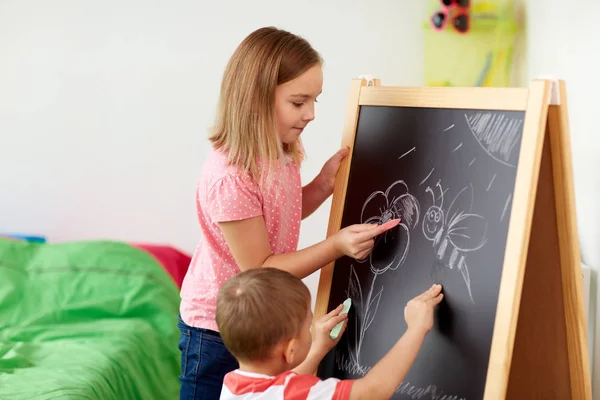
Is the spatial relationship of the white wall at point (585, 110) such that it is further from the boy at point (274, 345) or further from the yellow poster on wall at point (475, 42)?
the boy at point (274, 345)

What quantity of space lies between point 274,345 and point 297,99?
0.60 meters

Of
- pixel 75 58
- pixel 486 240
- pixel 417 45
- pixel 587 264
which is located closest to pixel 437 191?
pixel 486 240

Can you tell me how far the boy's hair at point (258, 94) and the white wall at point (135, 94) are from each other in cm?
147

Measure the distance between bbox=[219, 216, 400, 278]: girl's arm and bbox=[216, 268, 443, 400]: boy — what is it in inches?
9.4

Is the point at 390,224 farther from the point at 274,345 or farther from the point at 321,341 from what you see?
the point at 274,345

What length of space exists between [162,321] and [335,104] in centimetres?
112

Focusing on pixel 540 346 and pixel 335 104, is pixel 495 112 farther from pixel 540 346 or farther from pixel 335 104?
pixel 335 104

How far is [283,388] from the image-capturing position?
1391 mm

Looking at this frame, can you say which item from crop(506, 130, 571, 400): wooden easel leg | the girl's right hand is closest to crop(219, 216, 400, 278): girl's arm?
the girl's right hand

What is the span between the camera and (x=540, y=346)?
157cm

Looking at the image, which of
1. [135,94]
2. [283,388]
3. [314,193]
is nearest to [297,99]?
[314,193]

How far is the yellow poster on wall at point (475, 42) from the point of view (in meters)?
2.83

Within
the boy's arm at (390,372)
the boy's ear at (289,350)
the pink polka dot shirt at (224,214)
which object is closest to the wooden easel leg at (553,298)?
the boy's arm at (390,372)

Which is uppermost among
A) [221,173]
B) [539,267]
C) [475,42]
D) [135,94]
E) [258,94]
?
[475,42]
